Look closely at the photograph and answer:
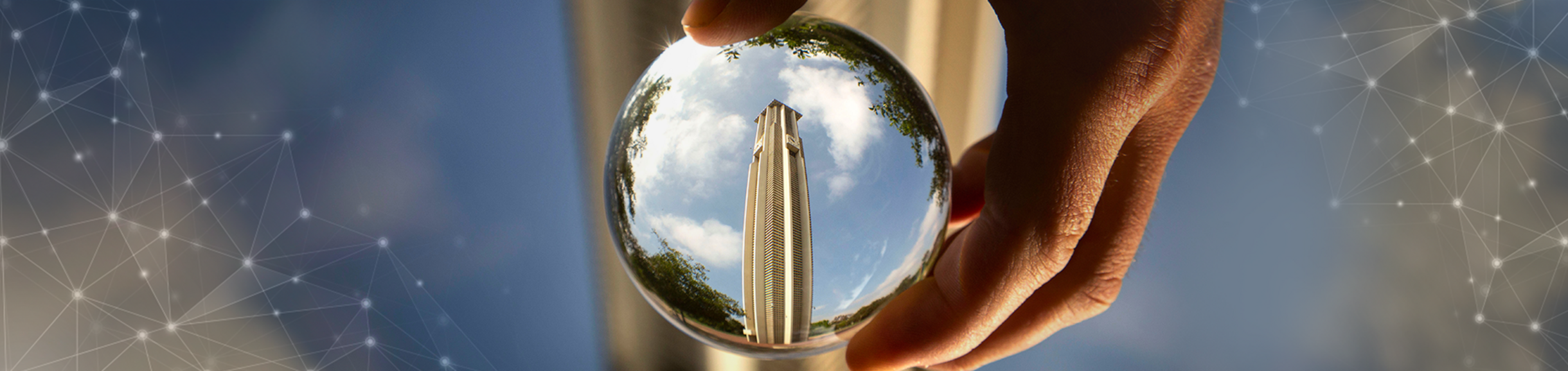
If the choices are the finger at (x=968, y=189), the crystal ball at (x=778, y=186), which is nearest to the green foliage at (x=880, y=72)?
the crystal ball at (x=778, y=186)

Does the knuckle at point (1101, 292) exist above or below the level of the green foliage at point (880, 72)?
below

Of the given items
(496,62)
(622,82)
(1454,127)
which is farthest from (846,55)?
(1454,127)

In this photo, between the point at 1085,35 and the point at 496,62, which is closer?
the point at 1085,35

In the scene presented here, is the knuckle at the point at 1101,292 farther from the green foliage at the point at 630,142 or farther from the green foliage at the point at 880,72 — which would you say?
the green foliage at the point at 630,142

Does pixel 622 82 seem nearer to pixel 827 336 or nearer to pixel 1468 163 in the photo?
pixel 827 336

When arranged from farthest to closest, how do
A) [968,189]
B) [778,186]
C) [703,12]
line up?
[968,189] → [703,12] → [778,186]

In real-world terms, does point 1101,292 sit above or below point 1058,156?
below

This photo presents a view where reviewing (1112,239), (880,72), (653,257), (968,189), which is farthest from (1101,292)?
(653,257)

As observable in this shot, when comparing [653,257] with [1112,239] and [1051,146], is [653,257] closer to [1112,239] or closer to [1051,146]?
[1051,146]
